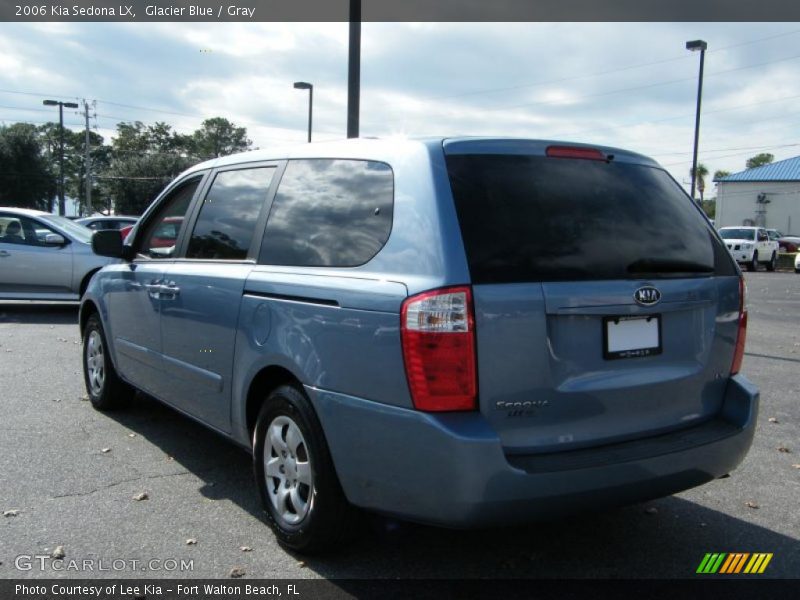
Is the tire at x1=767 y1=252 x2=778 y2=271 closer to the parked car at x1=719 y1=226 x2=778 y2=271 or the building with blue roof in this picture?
the parked car at x1=719 y1=226 x2=778 y2=271

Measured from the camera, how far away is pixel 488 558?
3434 mm

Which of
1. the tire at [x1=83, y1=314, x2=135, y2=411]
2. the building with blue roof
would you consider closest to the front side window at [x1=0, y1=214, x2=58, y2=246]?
the tire at [x1=83, y1=314, x2=135, y2=411]

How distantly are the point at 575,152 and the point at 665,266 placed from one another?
638 millimetres

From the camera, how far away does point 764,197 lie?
215 ft

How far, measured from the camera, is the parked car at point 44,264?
11.9 meters

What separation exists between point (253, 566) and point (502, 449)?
1.34 meters

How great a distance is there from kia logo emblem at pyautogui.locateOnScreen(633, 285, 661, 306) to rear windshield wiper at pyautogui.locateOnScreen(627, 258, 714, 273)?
0.09 metres

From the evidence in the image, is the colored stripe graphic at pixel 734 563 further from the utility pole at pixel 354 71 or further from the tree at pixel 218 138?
the tree at pixel 218 138

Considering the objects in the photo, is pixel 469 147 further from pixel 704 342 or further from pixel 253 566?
pixel 253 566

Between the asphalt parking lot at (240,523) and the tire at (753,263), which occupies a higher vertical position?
the tire at (753,263)

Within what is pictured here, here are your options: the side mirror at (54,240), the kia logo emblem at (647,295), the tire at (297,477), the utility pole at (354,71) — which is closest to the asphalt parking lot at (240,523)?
the tire at (297,477)

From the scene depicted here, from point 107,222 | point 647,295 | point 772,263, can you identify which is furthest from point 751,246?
point 647,295

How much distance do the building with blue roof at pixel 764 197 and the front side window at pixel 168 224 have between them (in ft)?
226

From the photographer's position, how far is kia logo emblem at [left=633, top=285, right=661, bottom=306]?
3053 millimetres
